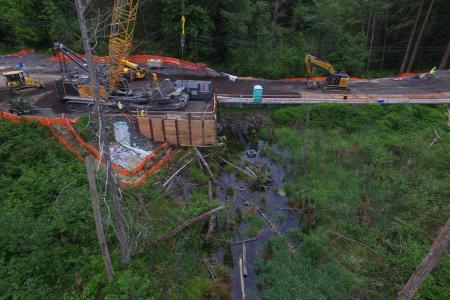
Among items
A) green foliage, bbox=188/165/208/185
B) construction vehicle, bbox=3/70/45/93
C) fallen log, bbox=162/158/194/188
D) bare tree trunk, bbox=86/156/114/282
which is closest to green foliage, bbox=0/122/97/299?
bare tree trunk, bbox=86/156/114/282

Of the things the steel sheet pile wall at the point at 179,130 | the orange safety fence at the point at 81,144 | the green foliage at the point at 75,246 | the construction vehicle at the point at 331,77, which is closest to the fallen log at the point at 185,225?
the green foliage at the point at 75,246

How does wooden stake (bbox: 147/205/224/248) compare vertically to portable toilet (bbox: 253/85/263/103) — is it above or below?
below

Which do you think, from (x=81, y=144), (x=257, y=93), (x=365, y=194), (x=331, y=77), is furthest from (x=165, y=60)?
(x=365, y=194)

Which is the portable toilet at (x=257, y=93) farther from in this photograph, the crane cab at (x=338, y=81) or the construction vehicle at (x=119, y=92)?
the crane cab at (x=338, y=81)

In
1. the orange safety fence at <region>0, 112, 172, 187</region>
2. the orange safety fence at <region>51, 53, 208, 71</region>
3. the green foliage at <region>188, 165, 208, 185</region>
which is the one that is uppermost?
the orange safety fence at <region>51, 53, 208, 71</region>

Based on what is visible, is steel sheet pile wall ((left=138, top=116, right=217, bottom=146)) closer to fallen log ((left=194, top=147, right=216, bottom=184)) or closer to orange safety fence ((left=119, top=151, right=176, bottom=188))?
fallen log ((left=194, top=147, right=216, bottom=184))

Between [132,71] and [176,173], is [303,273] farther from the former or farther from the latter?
[132,71]
